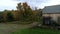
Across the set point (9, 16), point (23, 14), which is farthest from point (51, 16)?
point (9, 16)

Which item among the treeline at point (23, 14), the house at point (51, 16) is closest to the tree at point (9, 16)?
the treeline at point (23, 14)

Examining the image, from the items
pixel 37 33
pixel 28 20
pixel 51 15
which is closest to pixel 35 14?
pixel 28 20

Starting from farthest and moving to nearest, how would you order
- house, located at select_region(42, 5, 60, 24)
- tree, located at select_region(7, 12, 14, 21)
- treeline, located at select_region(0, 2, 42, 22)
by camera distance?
1. tree, located at select_region(7, 12, 14, 21)
2. treeline, located at select_region(0, 2, 42, 22)
3. house, located at select_region(42, 5, 60, 24)

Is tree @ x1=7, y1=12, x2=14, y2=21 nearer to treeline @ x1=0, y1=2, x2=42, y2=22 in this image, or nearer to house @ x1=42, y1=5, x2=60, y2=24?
treeline @ x1=0, y1=2, x2=42, y2=22

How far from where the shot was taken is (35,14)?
31.7 meters

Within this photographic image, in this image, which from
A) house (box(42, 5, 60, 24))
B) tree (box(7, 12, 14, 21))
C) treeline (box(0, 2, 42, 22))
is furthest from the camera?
tree (box(7, 12, 14, 21))

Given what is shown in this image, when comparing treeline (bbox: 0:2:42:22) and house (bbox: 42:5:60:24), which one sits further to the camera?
treeline (bbox: 0:2:42:22)

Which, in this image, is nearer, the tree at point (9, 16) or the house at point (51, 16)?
the house at point (51, 16)

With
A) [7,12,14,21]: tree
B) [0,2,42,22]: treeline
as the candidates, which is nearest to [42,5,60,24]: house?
[0,2,42,22]: treeline

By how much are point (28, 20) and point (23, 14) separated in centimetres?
241

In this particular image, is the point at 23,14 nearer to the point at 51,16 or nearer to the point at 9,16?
the point at 9,16

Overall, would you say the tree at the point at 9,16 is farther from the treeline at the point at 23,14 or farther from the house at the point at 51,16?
the house at the point at 51,16

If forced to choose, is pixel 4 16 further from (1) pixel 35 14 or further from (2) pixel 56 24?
(2) pixel 56 24

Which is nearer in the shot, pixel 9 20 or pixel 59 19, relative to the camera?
pixel 59 19
